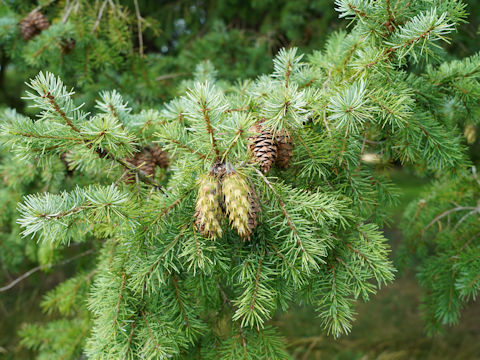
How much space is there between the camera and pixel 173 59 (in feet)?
7.41

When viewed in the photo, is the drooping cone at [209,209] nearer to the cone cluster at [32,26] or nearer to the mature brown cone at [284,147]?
the mature brown cone at [284,147]

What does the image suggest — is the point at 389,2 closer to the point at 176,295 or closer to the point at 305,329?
the point at 176,295

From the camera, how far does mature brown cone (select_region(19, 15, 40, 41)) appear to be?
1.72 m

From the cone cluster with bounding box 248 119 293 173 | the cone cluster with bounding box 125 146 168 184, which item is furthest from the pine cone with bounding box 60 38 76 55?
the cone cluster with bounding box 248 119 293 173

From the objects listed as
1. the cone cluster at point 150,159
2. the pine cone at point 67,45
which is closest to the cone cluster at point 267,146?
the cone cluster at point 150,159

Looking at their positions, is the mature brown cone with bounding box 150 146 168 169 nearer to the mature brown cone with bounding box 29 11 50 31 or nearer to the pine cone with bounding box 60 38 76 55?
the pine cone with bounding box 60 38 76 55

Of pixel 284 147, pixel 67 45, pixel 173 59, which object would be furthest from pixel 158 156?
pixel 173 59

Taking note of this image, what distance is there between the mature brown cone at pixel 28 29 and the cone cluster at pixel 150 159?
3.55 feet

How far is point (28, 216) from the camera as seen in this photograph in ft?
2.38

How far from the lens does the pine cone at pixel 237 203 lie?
2.20ft

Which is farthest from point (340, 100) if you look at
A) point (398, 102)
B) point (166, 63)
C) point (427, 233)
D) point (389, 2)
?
point (166, 63)

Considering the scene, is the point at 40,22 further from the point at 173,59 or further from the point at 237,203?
the point at 237,203

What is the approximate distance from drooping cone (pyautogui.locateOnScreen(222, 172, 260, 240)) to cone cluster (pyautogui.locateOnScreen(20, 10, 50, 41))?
1.54 m

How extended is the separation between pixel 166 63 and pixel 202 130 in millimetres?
1639
